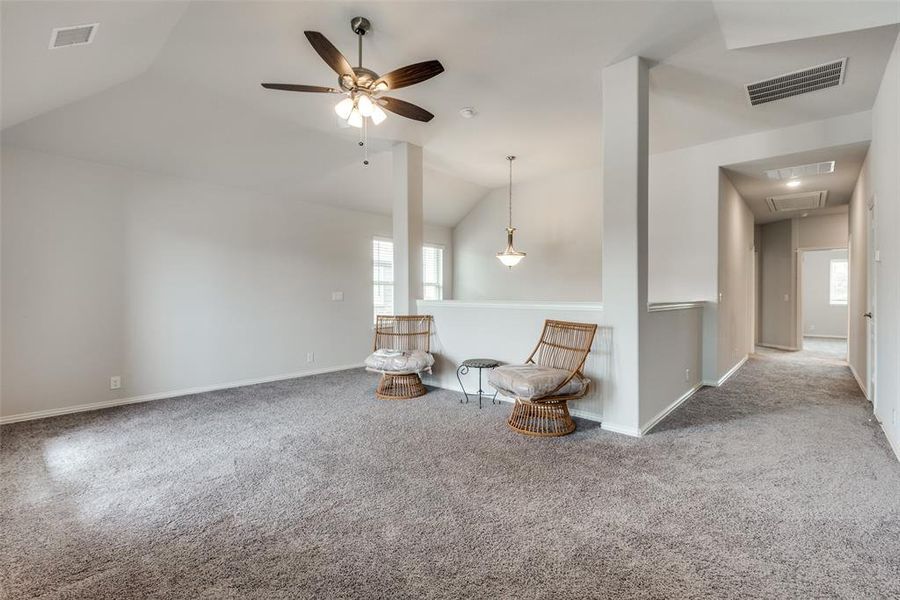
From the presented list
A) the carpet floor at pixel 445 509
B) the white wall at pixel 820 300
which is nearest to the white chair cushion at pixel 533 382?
the carpet floor at pixel 445 509

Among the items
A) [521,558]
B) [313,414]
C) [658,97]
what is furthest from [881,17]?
[313,414]

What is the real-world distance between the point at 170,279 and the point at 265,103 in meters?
2.29

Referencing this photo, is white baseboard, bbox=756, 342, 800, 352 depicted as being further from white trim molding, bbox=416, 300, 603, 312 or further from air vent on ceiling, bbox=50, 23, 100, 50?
air vent on ceiling, bbox=50, 23, 100, 50

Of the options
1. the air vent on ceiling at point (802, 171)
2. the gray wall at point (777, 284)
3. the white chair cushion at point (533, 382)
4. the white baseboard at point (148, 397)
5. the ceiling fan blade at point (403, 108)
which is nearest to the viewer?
the ceiling fan blade at point (403, 108)

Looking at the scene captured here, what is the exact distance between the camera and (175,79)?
3.49m

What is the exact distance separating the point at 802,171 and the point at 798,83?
187 centimetres

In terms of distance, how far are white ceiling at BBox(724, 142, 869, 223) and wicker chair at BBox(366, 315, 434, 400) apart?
13.7 feet

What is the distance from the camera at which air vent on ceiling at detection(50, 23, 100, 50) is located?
233 cm

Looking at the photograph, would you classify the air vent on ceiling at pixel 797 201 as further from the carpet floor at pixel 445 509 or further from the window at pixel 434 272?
the window at pixel 434 272

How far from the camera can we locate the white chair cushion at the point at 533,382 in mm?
3109

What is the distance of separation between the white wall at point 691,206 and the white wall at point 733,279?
0.18 meters

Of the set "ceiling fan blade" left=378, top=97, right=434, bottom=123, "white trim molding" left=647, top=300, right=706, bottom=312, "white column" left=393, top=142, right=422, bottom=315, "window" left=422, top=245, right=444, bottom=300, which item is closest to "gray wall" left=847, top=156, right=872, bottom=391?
"white trim molding" left=647, top=300, right=706, bottom=312

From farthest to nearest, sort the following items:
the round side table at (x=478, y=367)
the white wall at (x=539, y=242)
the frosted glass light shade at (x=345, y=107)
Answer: the white wall at (x=539, y=242), the round side table at (x=478, y=367), the frosted glass light shade at (x=345, y=107)

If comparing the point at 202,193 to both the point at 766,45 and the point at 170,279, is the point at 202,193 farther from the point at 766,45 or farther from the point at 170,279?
the point at 766,45
